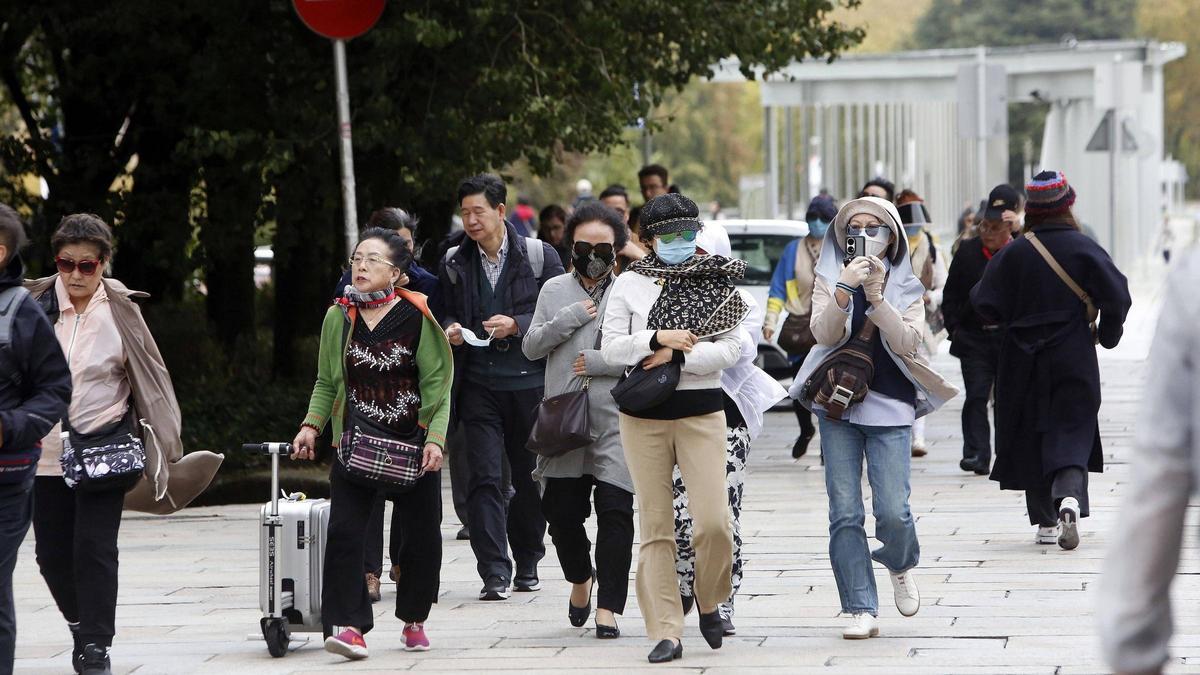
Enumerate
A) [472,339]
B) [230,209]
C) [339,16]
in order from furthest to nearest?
[230,209], [339,16], [472,339]

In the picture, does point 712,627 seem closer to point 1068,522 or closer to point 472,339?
point 472,339

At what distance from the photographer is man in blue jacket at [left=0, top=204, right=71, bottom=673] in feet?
19.4

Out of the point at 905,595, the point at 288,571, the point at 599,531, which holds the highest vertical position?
the point at 599,531

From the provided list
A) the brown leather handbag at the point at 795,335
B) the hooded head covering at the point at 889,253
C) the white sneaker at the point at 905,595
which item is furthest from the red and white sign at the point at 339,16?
the white sneaker at the point at 905,595

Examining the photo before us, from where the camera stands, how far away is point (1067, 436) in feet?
29.2

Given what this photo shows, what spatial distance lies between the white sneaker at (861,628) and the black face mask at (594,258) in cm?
165

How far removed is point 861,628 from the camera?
23.2 ft

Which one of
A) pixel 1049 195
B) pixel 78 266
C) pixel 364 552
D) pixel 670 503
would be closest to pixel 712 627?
pixel 670 503

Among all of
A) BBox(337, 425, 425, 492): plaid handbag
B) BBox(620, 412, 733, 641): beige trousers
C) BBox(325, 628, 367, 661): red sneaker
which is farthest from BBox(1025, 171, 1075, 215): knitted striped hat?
BBox(325, 628, 367, 661): red sneaker

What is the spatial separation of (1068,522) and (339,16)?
198 inches

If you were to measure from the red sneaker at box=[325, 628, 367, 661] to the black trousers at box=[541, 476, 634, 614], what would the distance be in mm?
849

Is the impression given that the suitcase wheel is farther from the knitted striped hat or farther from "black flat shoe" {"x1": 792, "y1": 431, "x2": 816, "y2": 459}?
"black flat shoe" {"x1": 792, "y1": 431, "x2": 816, "y2": 459}

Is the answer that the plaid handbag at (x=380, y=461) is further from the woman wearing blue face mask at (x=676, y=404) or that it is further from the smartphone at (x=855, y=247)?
the smartphone at (x=855, y=247)

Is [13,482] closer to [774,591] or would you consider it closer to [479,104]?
[774,591]
